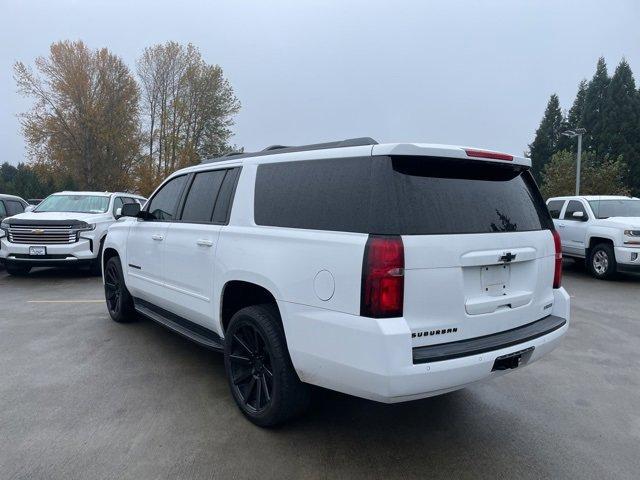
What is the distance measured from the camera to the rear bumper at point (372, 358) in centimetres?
247

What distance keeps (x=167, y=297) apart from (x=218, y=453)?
1.91 meters

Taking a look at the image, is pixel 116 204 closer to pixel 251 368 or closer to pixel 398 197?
pixel 251 368

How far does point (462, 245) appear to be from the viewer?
2736mm

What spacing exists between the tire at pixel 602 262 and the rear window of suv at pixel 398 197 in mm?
7827

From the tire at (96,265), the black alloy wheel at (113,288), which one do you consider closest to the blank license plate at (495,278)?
the black alloy wheel at (113,288)

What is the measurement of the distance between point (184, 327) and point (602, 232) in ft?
30.6

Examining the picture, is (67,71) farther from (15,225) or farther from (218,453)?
(218,453)

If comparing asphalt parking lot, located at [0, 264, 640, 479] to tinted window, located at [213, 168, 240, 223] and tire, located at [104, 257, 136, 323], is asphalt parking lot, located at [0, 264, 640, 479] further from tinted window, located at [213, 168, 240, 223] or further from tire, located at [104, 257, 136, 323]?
tinted window, located at [213, 168, 240, 223]

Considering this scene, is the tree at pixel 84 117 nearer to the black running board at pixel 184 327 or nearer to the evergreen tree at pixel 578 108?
the black running board at pixel 184 327

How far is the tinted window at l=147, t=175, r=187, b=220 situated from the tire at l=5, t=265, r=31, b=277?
6149 millimetres

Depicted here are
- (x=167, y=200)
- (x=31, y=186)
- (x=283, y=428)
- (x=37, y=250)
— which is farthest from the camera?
(x=31, y=186)

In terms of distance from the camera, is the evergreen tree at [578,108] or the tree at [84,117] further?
the evergreen tree at [578,108]

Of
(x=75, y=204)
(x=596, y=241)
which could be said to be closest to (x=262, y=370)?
(x=75, y=204)

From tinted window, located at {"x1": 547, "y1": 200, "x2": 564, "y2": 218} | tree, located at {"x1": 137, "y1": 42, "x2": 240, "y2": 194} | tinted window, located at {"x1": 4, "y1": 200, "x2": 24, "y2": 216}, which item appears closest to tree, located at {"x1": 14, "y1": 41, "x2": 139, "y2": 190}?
tree, located at {"x1": 137, "y1": 42, "x2": 240, "y2": 194}
